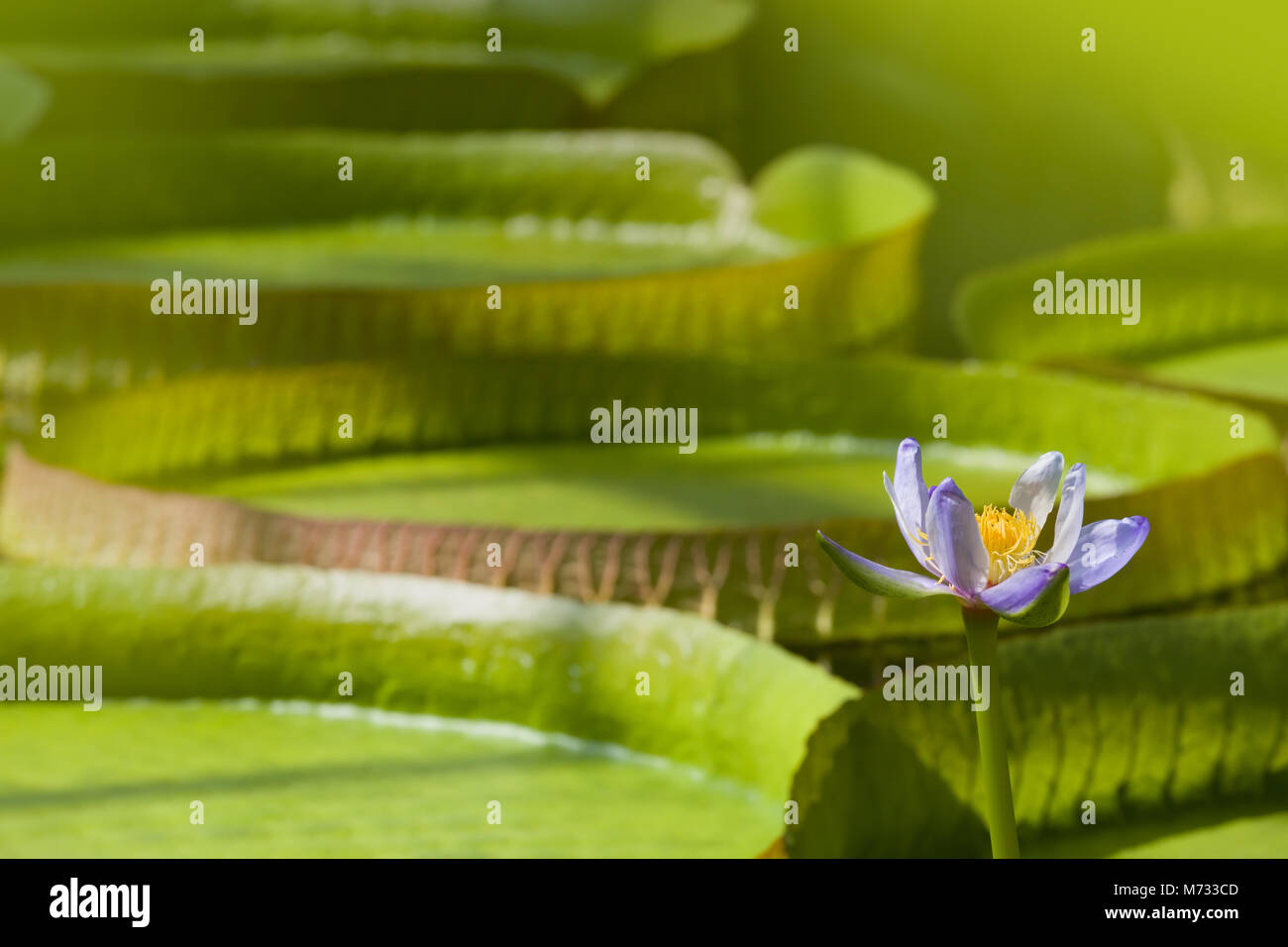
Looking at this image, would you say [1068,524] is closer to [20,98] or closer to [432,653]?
[432,653]

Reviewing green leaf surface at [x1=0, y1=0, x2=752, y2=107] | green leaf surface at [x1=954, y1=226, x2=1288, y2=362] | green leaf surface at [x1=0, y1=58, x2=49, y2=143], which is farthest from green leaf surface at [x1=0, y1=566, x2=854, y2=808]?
green leaf surface at [x1=0, y1=0, x2=752, y2=107]

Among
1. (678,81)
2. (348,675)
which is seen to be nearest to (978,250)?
(678,81)

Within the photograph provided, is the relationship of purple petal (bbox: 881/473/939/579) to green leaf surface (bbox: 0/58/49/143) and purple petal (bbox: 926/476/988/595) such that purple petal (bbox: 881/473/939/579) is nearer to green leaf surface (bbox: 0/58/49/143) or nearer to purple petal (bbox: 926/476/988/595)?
purple petal (bbox: 926/476/988/595)

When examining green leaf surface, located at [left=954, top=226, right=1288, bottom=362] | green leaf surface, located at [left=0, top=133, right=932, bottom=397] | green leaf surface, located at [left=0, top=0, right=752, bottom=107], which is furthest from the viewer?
green leaf surface, located at [left=0, top=0, right=752, bottom=107]

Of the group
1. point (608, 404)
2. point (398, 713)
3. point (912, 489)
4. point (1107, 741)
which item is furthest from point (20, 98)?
point (912, 489)

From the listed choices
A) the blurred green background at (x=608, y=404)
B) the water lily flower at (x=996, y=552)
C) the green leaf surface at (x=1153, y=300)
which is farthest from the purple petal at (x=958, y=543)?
the green leaf surface at (x=1153, y=300)
